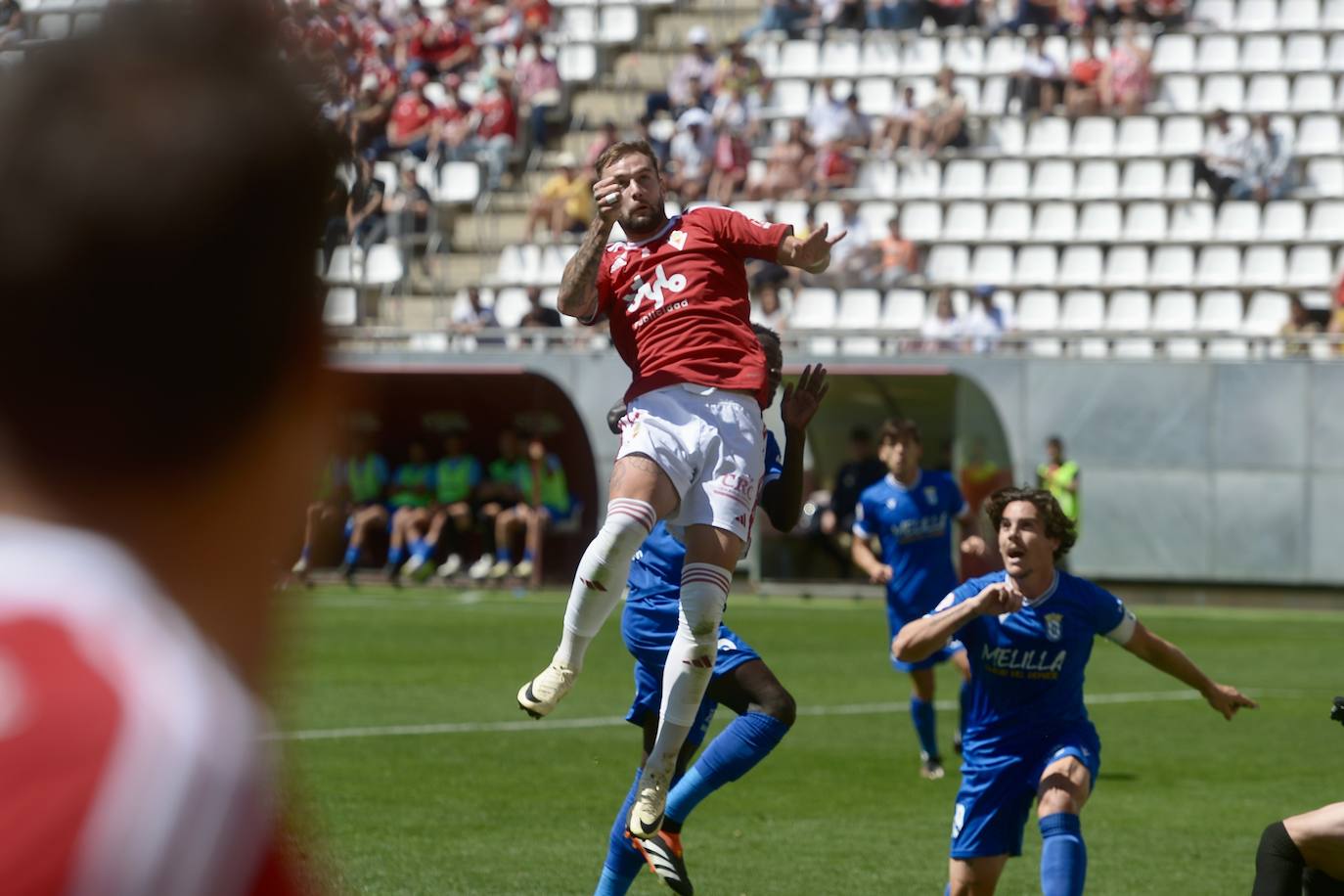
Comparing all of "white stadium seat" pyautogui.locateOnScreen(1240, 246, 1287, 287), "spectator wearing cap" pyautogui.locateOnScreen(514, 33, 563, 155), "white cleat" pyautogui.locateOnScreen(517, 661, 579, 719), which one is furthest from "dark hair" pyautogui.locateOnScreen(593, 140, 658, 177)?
"spectator wearing cap" pyautogui.locateOnScreen(514, 33, 563, 155)

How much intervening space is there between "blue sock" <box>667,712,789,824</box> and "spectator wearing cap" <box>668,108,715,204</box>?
20.9 meters

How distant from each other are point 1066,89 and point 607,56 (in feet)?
24.7

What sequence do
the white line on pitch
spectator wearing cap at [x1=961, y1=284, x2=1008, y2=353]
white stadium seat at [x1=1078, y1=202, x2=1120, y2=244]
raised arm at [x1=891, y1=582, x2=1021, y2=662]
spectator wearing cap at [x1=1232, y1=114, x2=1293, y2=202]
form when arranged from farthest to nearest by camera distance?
1. white stadium seat at [x1=1078, y1=202, x2=1120, y2=244]
2. spectator wearing cap at [x1=1232, y1=114, x2=1293, y2=202]
3. spectator wearing cap at [x1=961, y1=284, x2=1008, y2=353]
4. the white line on pitch
5. raised arm at [x1=891, y1=582, x2=1021, y2=662]

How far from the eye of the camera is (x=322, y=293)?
1.32 meters

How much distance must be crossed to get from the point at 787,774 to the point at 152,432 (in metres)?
10.6

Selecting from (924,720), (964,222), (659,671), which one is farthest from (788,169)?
(659,671)

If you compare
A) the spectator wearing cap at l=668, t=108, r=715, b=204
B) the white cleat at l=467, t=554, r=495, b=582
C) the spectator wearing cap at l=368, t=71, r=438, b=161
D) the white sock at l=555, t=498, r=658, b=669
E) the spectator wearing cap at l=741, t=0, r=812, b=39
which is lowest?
the white cleat at l=467, t=554, r=495, b=582

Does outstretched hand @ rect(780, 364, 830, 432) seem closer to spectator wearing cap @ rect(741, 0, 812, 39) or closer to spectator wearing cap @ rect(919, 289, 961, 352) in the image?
spectator wearing cap @ rect(919, 289, 961, 352)

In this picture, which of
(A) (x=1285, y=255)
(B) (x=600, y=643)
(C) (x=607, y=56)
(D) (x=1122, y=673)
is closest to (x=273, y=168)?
(D) (x=1122, y=673)

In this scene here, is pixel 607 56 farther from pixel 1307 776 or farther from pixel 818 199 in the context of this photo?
pixel 1307 776

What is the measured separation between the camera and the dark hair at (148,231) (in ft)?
4.07

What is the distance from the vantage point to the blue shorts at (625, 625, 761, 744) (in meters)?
7.64

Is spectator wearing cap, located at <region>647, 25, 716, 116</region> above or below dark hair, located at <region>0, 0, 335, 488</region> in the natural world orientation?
above

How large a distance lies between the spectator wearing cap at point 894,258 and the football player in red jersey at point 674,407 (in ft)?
64.3
